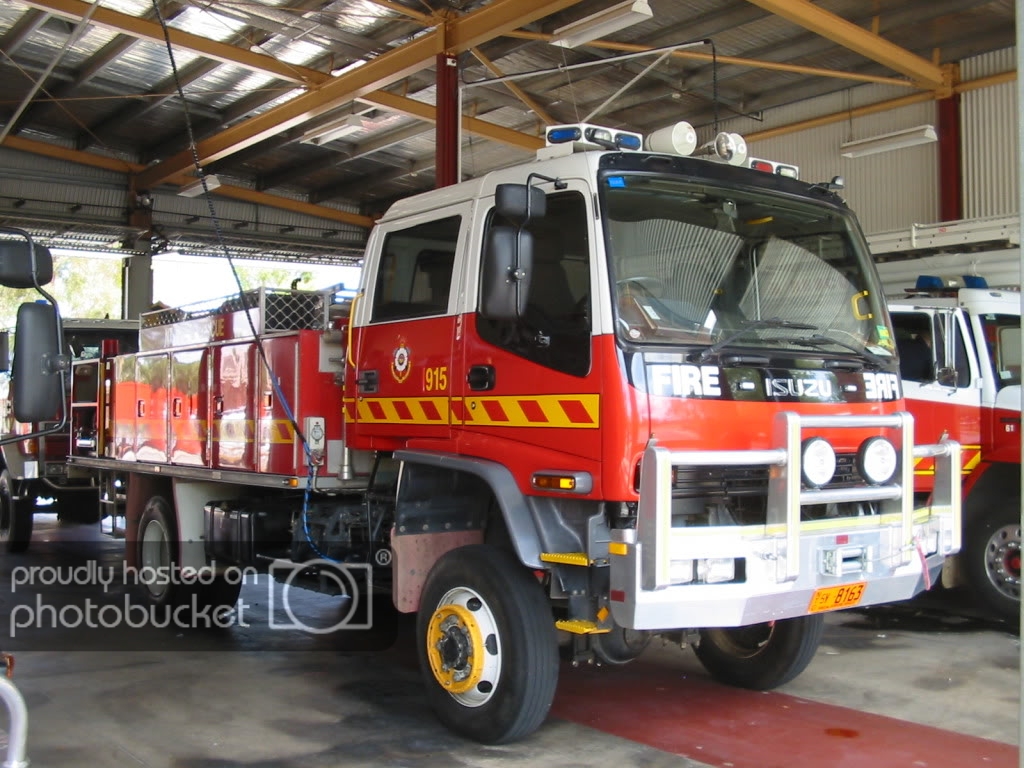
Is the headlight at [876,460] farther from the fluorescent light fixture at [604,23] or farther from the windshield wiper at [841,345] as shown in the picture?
the fluorescent light fixture at [604,23]

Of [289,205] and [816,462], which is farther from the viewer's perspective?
[289,205]

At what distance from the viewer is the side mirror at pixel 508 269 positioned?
4.29 meters

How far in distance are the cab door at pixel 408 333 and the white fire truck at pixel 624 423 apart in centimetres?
2

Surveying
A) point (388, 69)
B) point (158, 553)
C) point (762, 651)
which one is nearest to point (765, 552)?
point (762, 651)

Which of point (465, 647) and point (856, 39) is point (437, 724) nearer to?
point (465, 647)

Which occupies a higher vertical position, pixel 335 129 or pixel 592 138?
pixel 335 129

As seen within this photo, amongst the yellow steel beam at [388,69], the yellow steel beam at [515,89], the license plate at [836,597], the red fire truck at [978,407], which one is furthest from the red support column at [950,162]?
the license plate at [836,597]

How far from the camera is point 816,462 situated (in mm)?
4273

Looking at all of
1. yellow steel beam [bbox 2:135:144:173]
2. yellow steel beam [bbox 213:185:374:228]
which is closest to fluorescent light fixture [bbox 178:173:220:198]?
yellow steel beam [bbox 213:185:374:228]

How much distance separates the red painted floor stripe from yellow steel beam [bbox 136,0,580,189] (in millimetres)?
6893

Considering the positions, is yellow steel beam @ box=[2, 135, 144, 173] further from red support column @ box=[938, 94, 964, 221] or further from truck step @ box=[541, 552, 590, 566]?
truck step @ box=[541, 552, 590, 566]

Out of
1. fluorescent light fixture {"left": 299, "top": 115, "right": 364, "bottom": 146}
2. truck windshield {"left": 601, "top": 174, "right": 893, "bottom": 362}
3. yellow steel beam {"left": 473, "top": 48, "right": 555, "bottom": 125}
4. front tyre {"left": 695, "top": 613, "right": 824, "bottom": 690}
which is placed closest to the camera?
truck windshield {"left": 601, "top": 174, "right": 893, "bottom": 362}

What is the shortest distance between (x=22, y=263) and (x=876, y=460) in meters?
3.51

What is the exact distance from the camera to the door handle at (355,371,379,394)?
18.2ft
